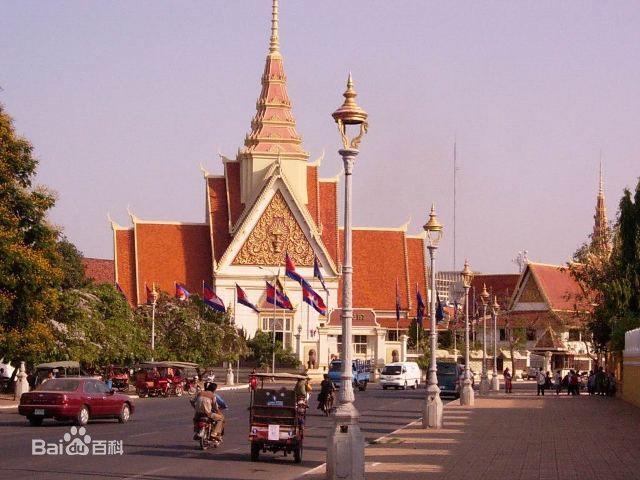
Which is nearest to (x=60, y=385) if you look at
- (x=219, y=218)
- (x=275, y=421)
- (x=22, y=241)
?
(x=275, y=421)

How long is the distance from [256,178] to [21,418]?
63.4 metres

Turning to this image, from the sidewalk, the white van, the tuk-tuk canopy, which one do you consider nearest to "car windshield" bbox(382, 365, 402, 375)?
the white van

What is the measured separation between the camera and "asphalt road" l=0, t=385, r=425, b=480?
1945cm

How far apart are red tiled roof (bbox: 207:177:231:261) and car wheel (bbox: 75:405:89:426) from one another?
217 feet

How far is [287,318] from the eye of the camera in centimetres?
9500

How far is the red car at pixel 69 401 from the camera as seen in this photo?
28.8m

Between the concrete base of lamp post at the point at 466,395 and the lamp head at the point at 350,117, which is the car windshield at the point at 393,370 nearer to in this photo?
the concrete base of lamp post at the point at 466,395

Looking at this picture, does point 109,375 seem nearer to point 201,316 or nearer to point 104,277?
point 201,316

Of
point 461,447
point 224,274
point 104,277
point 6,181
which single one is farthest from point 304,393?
point 104,277

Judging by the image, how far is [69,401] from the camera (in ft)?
95.2

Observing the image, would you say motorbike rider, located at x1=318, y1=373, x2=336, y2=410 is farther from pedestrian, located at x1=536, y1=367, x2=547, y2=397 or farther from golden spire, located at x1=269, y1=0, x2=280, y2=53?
golden spire, located at x1=269, y1=0, x2=280, y2=53

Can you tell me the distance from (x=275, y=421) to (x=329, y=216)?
250 ft

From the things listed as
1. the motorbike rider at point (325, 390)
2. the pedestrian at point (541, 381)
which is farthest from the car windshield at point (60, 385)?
the pedestrian at point (541, 381)

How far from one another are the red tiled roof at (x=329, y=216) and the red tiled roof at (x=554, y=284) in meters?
19.9
